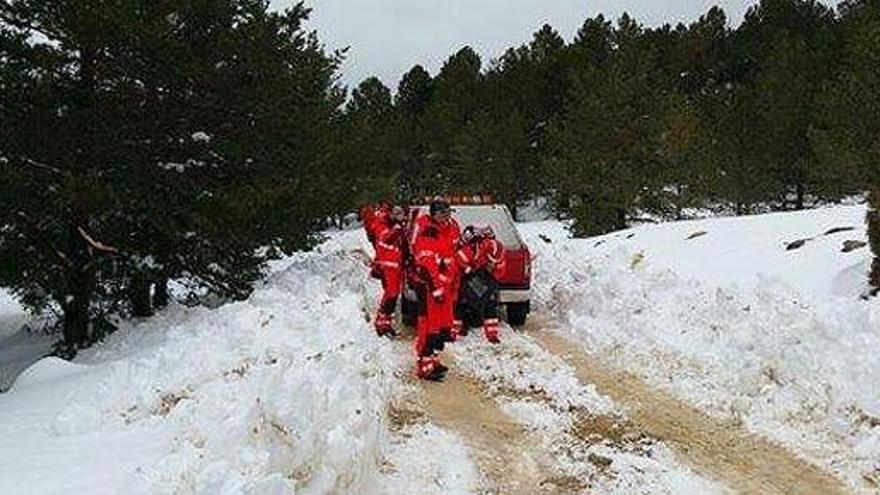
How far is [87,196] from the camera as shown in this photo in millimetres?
12266

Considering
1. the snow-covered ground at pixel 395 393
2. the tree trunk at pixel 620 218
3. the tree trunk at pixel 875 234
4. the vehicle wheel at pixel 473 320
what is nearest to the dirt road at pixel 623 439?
the snow-covered ground at pixel 395 393

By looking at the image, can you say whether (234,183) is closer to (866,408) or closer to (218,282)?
(218,282)

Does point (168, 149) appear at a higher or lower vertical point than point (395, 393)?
higher

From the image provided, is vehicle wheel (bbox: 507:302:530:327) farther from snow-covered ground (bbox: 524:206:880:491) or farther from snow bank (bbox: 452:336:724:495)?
snow bank (bbox: 452:336:724:495)

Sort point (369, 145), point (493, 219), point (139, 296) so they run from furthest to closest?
point (369, 145) < point (139, 296) < point (493, 219)

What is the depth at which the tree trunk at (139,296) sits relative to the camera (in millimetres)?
14914

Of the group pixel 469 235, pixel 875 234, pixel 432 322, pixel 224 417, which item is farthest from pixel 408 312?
pixel 224 417

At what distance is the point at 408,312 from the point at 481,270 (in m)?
1.64

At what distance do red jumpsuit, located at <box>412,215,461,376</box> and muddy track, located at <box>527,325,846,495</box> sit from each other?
5.22ft

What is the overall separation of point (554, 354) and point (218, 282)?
252 inches

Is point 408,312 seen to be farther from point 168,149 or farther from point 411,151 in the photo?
point 411,151

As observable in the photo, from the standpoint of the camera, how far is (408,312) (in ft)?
44.4

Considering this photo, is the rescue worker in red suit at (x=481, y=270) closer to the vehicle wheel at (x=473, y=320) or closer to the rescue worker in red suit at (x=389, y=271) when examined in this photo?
the vehicle wheel at (x=473, y=320)

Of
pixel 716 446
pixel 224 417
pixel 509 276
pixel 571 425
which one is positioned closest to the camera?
pixel 224 417
